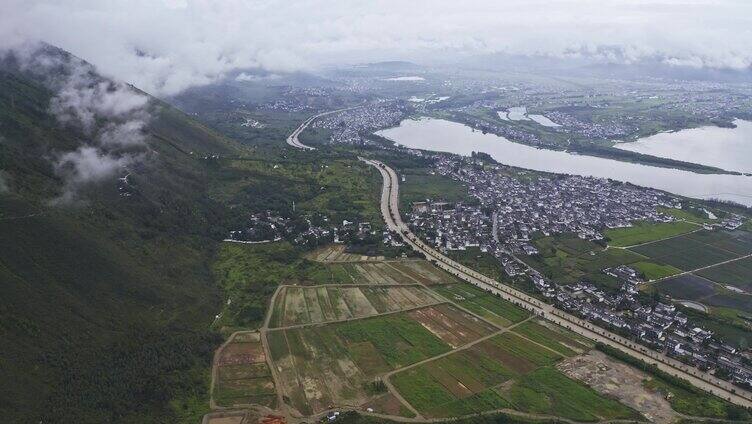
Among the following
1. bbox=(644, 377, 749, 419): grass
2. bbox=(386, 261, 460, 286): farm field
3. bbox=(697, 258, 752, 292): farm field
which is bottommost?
bbox=(644, 377, 749, 419): grass

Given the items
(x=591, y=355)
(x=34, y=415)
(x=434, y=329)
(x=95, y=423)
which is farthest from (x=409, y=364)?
(x=34, y=415)

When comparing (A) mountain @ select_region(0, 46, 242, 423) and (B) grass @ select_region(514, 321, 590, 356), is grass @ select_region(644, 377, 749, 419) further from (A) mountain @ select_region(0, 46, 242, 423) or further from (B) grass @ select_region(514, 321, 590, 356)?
(A) mountain @ select_region(0, 46, 242, 423)

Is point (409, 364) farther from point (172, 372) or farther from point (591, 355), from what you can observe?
point (172, 372)

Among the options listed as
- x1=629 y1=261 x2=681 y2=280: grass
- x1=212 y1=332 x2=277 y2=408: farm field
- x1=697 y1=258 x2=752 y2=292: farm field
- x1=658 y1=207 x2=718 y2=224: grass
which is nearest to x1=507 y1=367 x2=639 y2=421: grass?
x1=212 y1=332 x2=277 y2=408: farm field

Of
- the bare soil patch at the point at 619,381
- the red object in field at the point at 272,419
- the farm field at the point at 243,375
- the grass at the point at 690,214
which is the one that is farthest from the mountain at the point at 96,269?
the grass at the point at 690,214

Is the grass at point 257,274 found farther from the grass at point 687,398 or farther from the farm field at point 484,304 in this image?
the grass at point 687,398

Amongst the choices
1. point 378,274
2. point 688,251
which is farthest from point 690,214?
point 378,274
